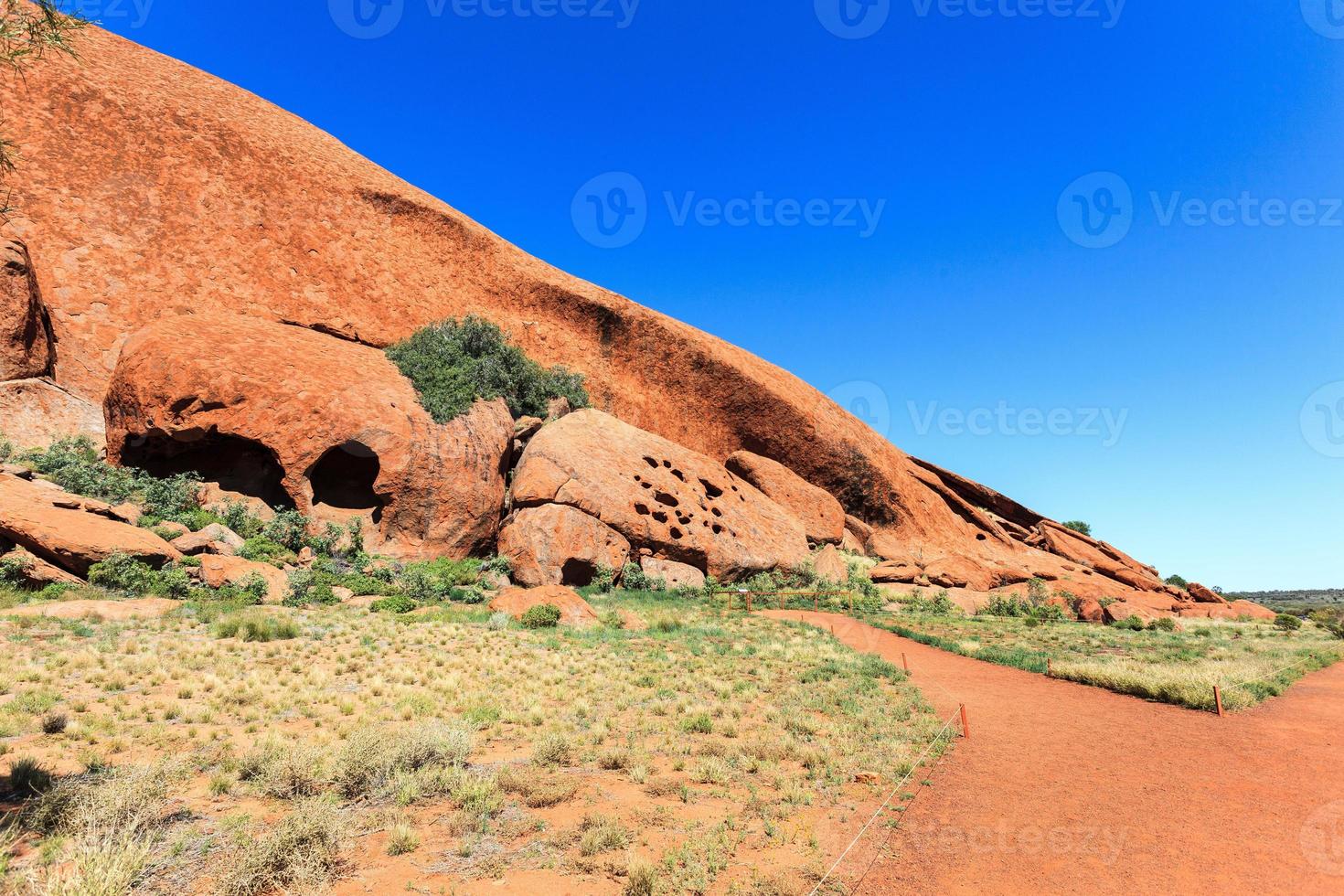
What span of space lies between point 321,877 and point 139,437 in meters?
20.4

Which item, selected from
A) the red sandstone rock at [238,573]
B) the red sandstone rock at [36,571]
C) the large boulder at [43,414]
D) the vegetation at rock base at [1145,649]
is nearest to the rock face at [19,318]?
the large boulder at [43,414]

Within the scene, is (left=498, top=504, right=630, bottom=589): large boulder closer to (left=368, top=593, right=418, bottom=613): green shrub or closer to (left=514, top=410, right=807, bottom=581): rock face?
(left=514, top=410, right=807, bottom=581): rock face

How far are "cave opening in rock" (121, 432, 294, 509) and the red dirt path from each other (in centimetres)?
2041

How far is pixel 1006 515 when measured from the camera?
4203 cm

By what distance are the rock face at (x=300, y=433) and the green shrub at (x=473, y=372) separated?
0.81 meters

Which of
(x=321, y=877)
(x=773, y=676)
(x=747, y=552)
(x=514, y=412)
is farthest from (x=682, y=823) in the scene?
(x=514, y=412)

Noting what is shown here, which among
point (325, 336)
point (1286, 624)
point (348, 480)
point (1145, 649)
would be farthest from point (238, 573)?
point (1286, 624)

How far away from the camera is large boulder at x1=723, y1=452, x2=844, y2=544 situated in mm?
31734

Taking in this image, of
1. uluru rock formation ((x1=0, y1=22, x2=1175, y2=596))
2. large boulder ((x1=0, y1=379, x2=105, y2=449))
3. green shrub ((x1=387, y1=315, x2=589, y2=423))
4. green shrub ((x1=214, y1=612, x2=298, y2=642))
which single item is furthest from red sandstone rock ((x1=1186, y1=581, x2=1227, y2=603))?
large boulder ((x1=0, y1=379, x2=105, y2=449))

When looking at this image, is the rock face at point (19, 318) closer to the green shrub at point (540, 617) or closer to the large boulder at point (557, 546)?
the large boulder at point (557, 546)

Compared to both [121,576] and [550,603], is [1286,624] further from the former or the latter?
[121,576]

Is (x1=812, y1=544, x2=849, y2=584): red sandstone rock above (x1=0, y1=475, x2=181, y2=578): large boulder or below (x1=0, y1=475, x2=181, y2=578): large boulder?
above

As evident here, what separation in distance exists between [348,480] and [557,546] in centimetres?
783

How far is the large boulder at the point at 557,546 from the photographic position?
2033cm
